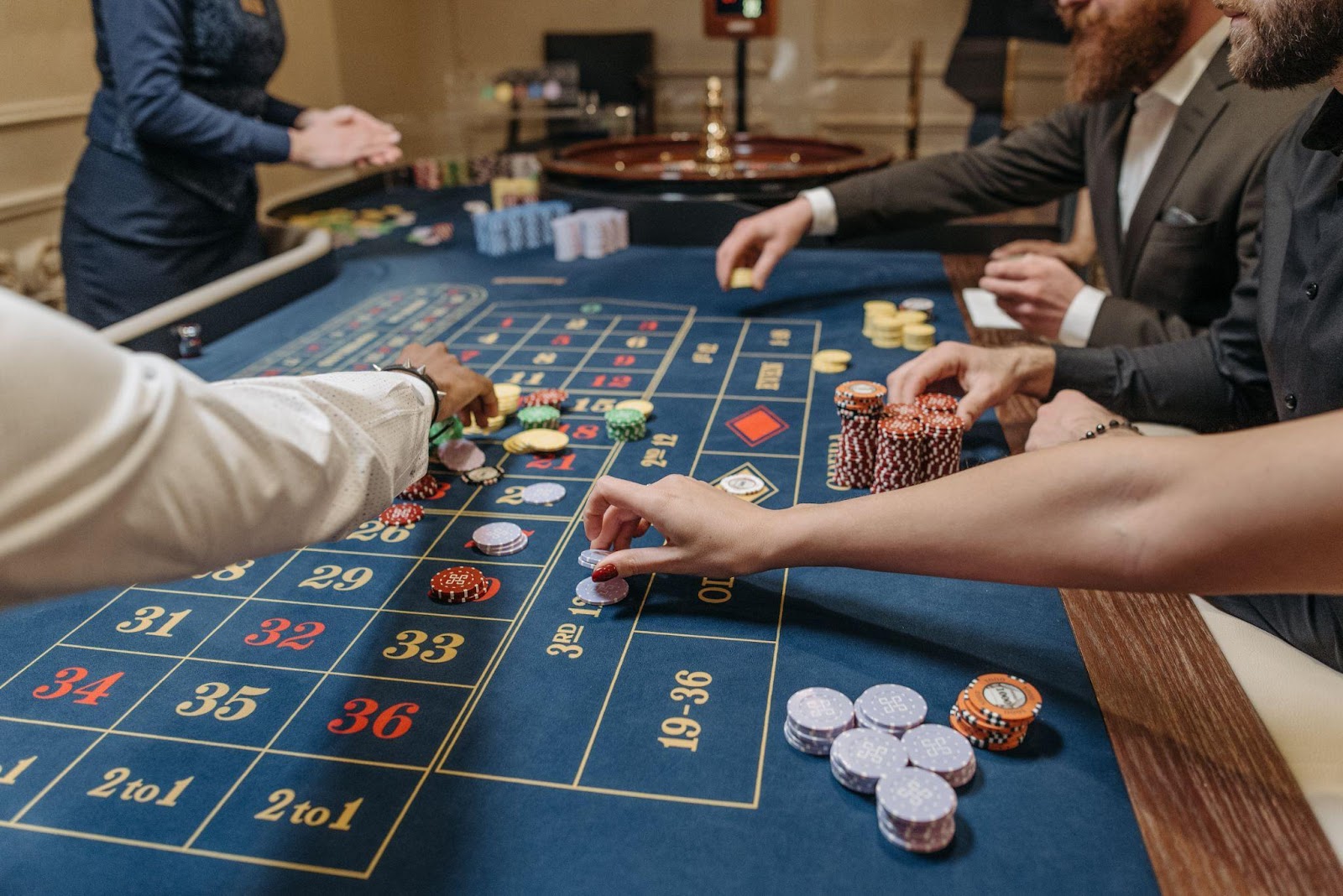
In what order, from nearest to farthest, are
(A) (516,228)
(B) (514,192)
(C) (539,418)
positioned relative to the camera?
(C) (539,418), (A) (516,228), (B) (514,192)

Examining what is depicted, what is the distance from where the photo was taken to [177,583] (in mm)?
1371

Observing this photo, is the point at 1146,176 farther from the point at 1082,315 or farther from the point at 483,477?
the point at 483,477

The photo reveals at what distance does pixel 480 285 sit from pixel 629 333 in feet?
2.24

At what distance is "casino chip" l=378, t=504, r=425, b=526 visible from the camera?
152cm

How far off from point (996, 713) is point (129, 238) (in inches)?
107

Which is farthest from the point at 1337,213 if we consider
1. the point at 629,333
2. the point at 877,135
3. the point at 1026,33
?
the point at 877,135

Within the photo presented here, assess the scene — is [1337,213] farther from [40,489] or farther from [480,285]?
[480,285]

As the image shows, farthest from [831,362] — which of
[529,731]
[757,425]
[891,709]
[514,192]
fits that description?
[514,192]

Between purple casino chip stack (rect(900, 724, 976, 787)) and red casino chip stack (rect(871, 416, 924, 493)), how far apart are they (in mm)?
551

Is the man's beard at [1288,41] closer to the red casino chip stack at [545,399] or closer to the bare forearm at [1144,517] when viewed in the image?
the bare forearm at [1144,517]

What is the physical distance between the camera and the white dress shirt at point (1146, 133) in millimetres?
2203

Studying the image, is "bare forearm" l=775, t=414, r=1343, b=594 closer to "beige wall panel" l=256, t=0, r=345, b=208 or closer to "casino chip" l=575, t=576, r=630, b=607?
"casino chip" l=575, t=576, r=630, b=607

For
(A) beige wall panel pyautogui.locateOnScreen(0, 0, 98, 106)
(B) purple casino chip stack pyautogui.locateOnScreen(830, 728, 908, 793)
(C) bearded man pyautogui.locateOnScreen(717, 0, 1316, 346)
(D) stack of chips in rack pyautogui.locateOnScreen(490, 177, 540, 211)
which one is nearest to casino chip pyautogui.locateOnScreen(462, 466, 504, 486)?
(B) purple casino chip stack pyautogui.locateOnScreen(830, 728, 908, 793)

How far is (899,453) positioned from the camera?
1.50 m
